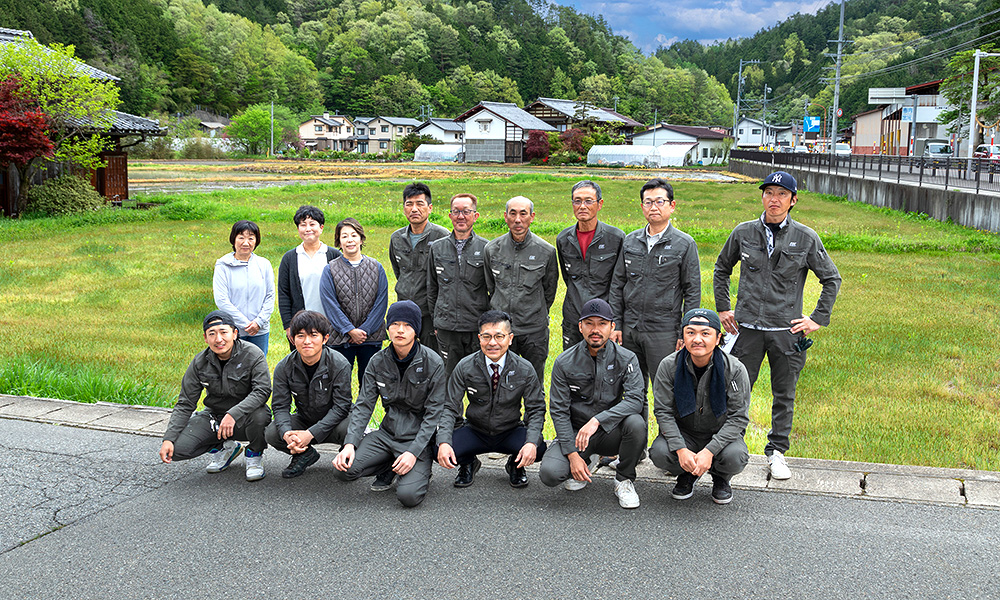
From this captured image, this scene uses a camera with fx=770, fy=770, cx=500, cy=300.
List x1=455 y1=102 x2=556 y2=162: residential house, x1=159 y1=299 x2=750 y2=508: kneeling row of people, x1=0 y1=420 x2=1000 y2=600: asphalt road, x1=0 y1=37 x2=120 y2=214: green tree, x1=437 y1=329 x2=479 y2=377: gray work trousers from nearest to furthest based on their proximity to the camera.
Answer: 1. x1=0 y1=420 x2=1000 y2=600: asphalt road
2. x1=159 y1=299 x2=750 y2=508: kneeling row of people
3. x1=437 y1=329 x2=479 y2=377: gray work trousers
4. x1=0 y1=37 x2=120 y2=214: green tree
5. x1=455 y1=102 x2=556 y2=162: residential house

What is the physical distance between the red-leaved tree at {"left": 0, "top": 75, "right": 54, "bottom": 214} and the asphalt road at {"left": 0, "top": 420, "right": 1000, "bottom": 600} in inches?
755

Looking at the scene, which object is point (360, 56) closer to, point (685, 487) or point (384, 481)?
point (384, 481)

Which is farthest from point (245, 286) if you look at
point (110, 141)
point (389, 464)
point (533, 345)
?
point (110, 141)

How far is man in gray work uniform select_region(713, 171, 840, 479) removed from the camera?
5.40m

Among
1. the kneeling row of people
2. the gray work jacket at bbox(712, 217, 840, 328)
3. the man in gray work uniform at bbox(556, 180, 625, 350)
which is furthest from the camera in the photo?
the man in gray work uniform at bbox(556, 180, 625, 350)

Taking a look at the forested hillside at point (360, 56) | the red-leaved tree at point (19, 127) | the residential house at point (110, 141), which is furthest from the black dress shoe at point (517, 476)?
the forested hillside at point (360, 56)

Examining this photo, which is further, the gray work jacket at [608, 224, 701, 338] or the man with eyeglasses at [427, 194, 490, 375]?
the man with eyeglasses at [427, 194, 490, 375]

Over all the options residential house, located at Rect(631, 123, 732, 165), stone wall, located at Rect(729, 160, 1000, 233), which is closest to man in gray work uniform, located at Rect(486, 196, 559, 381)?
stone wall, located at Rect(729, 160, 1000, 233)

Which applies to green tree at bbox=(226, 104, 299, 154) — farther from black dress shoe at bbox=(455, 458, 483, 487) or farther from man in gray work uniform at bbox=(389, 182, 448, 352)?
black dress shoe at bbox=(455, 458, 483, 487)

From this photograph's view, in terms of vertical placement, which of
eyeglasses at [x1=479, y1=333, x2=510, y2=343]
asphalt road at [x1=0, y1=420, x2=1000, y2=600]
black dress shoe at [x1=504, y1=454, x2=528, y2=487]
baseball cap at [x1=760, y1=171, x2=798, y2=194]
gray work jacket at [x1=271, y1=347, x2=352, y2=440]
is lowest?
asphalt road at [x1=0, y1=420, x2=1000, y2=600]

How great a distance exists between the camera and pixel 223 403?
5.58m

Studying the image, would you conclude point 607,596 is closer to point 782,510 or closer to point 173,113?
point 782,510

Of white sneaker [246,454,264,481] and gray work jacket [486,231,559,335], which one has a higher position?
gray work jacket [486,231,559,335]

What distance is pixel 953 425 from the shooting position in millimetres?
6344
